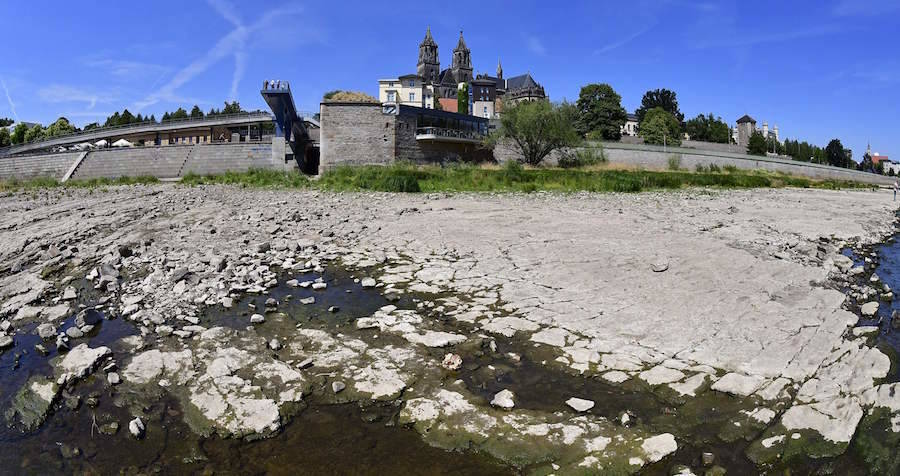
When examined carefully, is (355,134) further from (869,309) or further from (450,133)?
(869,309)

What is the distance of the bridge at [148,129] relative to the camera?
62.7 metres

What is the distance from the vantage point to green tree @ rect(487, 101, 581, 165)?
4516cm

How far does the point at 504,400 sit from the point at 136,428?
2988 millimetres

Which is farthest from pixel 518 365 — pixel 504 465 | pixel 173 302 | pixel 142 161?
pixel 142 161

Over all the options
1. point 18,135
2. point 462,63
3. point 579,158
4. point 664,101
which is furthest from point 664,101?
point 18,135

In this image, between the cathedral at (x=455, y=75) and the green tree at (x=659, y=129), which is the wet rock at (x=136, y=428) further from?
the cathedral at (x=455, y=75)

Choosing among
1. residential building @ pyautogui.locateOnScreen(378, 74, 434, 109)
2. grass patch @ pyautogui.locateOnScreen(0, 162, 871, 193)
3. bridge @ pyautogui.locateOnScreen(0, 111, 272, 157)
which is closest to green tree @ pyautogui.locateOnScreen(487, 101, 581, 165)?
grass patch @ pyautogui.locateOnScreen(0, 162, 871, 193)

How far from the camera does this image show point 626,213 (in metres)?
16.6

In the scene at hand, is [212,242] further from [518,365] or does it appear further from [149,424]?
[518,365]

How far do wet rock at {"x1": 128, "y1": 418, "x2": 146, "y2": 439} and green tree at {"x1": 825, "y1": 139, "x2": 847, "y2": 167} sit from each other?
132161 mm

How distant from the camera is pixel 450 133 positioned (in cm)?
4891

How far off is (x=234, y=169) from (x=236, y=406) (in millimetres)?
44856

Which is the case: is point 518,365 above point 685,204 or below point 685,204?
below

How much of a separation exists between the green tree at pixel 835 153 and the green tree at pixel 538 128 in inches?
3590
